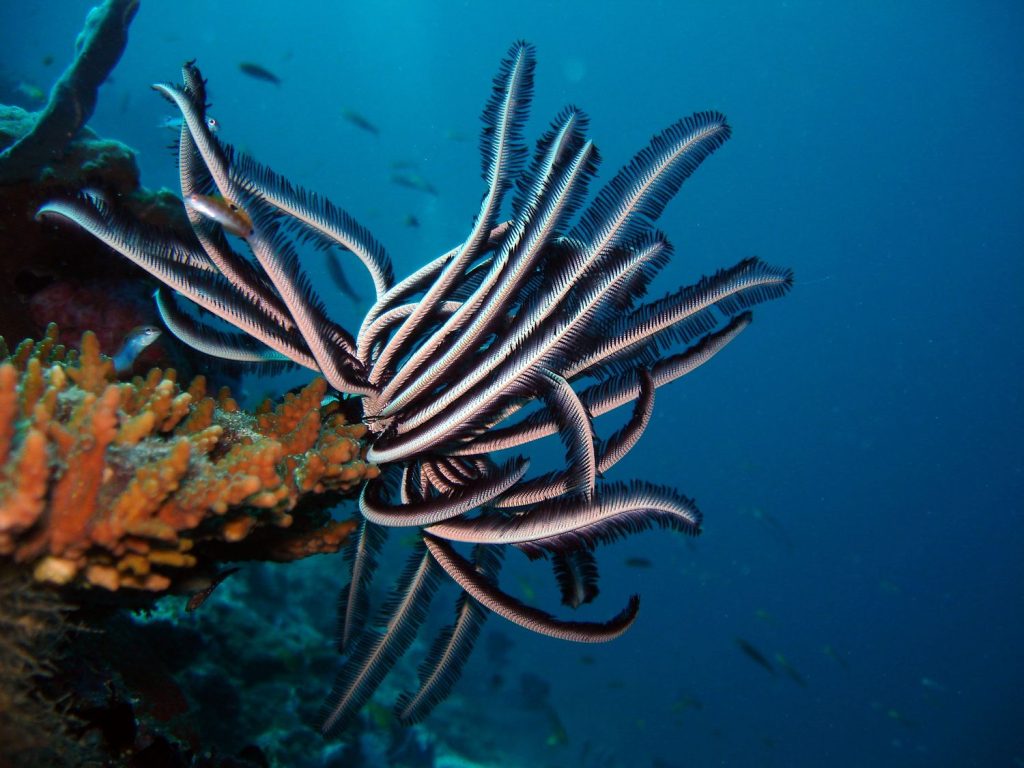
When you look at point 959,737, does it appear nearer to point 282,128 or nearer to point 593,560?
point 593,560

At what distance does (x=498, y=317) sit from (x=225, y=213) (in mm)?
1250

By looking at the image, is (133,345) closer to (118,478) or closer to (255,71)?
(118,478)

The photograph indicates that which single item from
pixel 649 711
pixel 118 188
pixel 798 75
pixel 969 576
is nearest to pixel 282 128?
pixel 798 75

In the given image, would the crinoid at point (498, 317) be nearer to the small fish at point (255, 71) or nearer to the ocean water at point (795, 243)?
the small fish at point (255, 71)

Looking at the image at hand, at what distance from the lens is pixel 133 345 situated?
10.8 ft

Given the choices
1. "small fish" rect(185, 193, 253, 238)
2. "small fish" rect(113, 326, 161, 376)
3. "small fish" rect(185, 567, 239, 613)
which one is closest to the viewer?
"small fish" rect(185, 193, 253, 238)

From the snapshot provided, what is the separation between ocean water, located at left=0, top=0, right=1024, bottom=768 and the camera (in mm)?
45531

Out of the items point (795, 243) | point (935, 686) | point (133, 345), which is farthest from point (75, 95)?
point (795, 243)

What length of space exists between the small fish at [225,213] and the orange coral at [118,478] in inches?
26.9

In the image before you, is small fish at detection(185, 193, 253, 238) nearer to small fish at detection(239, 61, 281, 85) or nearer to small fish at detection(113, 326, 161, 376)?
small fish at detection(113, 326, 161, 376)

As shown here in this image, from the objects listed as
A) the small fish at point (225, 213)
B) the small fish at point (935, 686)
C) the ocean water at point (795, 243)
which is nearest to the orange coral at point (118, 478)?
the small fish at point (225, 213)

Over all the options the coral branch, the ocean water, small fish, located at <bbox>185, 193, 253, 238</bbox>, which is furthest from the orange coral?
the ocean water

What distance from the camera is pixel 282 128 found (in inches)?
3378

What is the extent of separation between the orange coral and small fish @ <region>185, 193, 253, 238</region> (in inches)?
26.9
